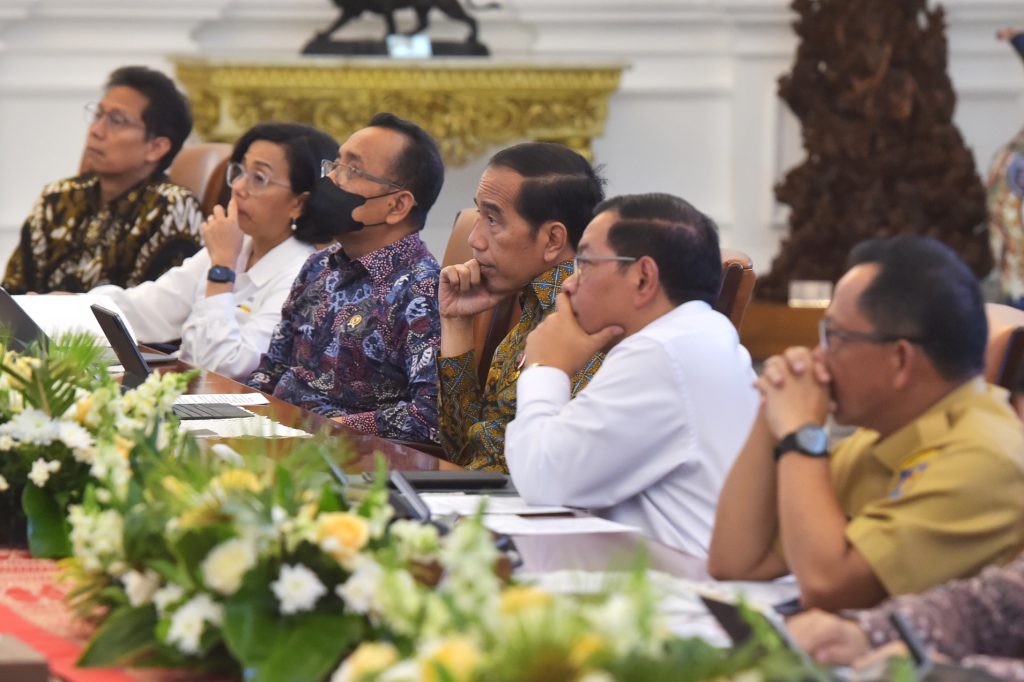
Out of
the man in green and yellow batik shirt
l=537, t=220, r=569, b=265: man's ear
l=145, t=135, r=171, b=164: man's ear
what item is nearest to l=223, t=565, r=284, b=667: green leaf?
the man in green and yellow batik shirt

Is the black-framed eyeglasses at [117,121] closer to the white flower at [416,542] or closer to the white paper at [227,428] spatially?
the white paper at [227,428]

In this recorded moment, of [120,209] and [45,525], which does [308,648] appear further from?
[120,209]

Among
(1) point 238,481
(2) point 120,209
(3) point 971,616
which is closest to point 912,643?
(3) point 971,616

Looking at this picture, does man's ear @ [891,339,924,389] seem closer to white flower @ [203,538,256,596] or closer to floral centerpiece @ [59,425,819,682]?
floral centerpiece @ [59,425,819,682]

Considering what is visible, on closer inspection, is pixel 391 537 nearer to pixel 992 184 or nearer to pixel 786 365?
pixel 786 365

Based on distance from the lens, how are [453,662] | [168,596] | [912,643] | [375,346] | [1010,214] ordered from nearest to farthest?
[453,662], [912,643], [168,596], [375,346], [1010,214]

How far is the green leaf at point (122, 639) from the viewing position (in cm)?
150

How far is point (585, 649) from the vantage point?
1.06 meters

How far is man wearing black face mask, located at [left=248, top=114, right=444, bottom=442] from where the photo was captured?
3539 mm

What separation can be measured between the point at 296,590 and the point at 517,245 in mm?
1745

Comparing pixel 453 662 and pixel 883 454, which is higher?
pixel 453 662

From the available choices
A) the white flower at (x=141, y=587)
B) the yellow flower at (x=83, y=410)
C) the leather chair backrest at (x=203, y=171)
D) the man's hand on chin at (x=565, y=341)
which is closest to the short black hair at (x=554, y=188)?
the man's hand on chin at (x=565, y=341)

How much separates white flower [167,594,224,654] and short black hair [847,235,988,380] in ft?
2.73

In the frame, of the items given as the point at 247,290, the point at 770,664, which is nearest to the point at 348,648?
the point at 770,664
